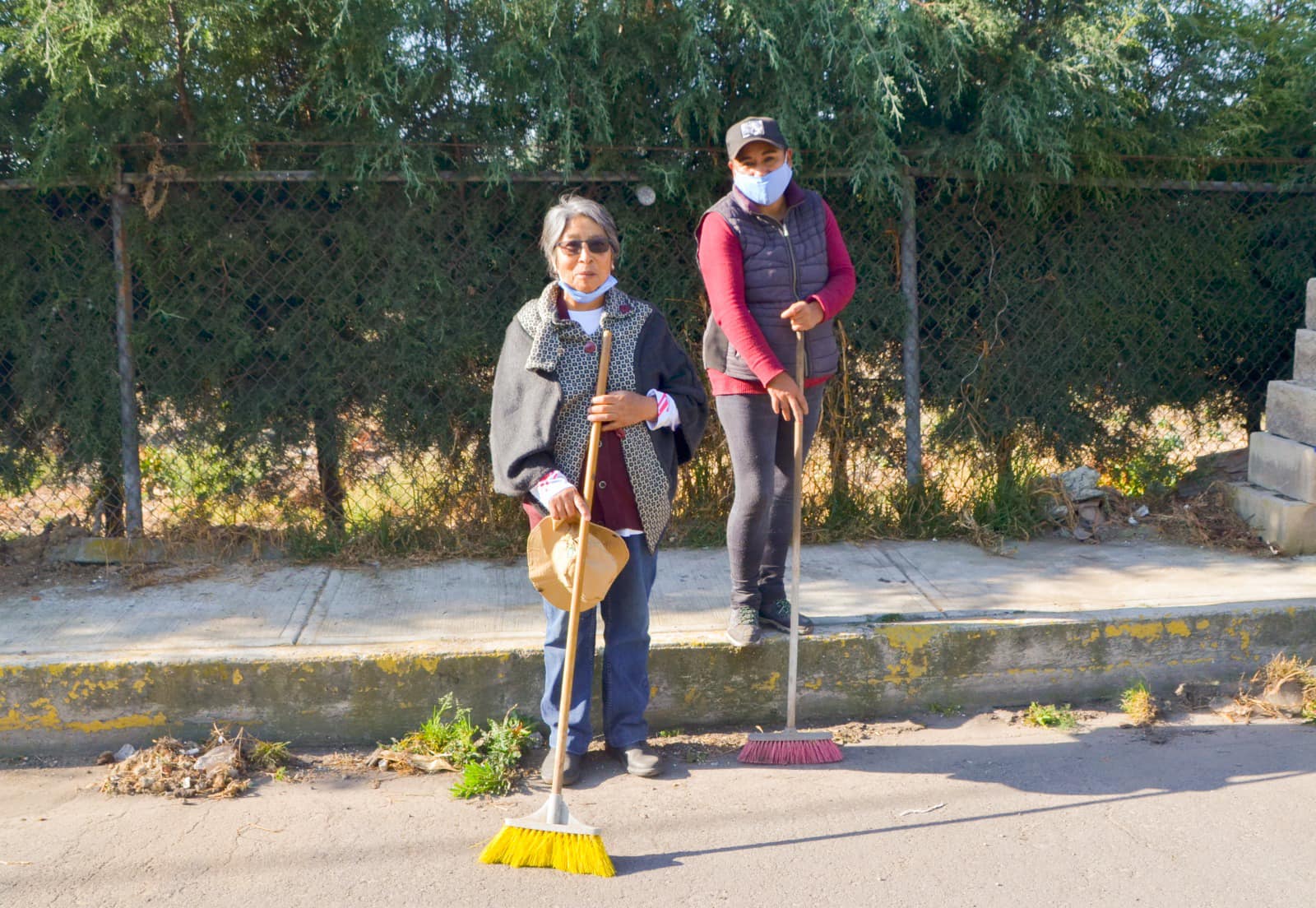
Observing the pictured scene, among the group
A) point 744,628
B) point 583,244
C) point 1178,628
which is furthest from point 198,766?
point 1178,628

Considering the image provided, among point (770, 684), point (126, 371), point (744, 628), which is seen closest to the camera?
point (744, 628)

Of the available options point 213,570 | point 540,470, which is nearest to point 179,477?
point 213,570

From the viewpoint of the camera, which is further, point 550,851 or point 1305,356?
point 1305,356

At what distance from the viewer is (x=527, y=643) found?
4.34 m

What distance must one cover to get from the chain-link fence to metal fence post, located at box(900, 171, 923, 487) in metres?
0.01

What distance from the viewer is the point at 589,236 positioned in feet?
11.6

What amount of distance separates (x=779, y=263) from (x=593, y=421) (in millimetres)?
1008

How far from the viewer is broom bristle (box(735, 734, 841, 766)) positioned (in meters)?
3.97

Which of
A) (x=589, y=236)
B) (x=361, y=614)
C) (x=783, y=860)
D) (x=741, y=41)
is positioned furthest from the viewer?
(x=741, y=41)

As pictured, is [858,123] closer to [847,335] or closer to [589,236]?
[847,335]

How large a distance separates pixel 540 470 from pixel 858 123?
256 cm

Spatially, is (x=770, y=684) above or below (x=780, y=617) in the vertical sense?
below

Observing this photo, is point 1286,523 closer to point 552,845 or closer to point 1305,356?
point 1305,356

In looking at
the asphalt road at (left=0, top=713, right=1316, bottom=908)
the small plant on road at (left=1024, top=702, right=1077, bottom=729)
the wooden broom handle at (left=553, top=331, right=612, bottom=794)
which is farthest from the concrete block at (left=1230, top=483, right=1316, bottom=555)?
the wooden broom handle at (left=553, top=331, right=612, bottom=794)
